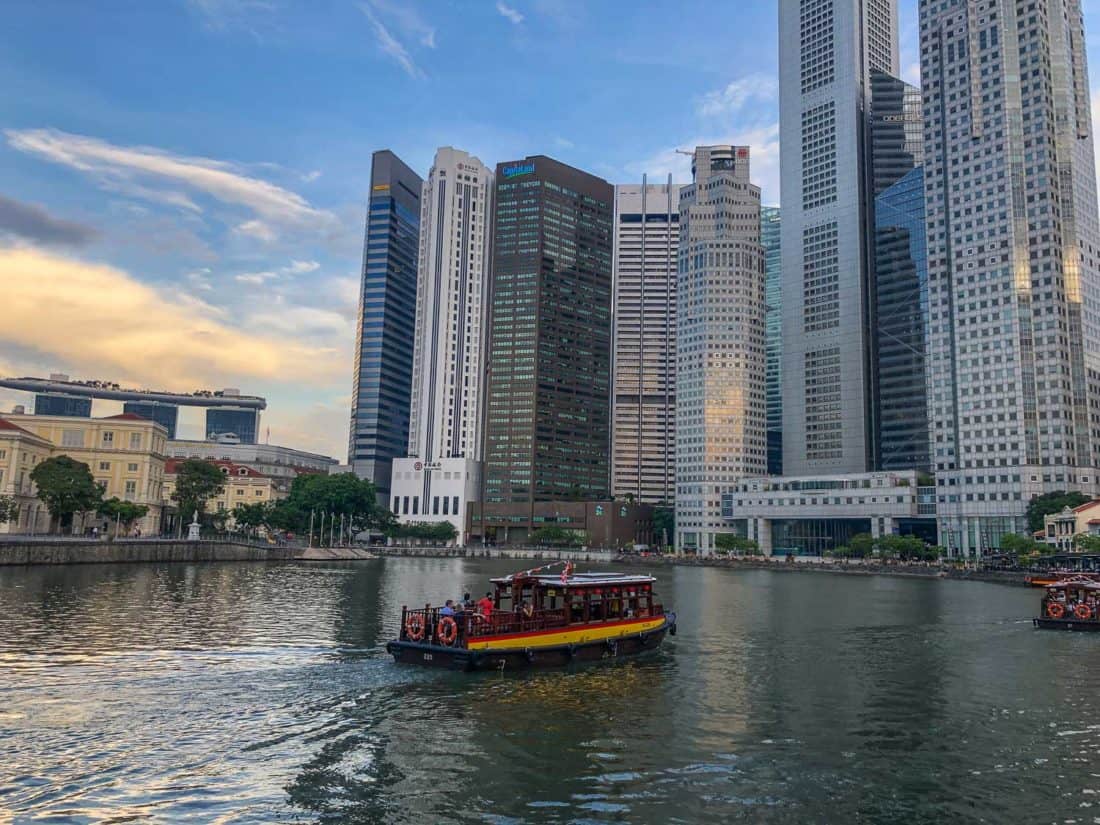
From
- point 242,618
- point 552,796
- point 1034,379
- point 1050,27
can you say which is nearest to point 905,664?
point 552,796

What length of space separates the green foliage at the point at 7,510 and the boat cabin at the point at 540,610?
98078 millimetres

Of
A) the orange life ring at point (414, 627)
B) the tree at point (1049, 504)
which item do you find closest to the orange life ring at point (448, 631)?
the orange life ring at point (414, 627)

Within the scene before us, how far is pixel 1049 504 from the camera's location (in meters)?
159

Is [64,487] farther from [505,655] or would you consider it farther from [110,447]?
[505,655]

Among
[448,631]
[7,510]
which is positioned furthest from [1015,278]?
[7,510]

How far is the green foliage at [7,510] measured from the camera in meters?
118

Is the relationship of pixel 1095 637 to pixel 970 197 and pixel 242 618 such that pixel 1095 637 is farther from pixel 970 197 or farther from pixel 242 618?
pixel 970 197

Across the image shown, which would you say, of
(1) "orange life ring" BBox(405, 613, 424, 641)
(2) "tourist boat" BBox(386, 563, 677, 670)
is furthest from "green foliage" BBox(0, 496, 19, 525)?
(1) "orange life ring" BBox(405, 613, 424, 641)

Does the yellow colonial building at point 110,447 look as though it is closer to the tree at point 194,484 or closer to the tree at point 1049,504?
the tree at point 194,484

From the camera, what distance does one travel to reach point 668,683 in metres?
41.6

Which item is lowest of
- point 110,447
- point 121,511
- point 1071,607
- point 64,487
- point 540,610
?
point 1071,607

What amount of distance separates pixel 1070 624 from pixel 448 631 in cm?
5067

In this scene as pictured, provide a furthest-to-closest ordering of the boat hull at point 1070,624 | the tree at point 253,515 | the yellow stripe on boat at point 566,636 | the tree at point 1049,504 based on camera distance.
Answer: the tree at point 253,515 < the tree at point 1049,504 < the boat hull at point 1070,624 < the yellow stripe on boat at point 566,636

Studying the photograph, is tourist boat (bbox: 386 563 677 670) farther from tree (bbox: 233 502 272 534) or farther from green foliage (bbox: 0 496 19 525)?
tree (bbox: 233 502 272 534)
